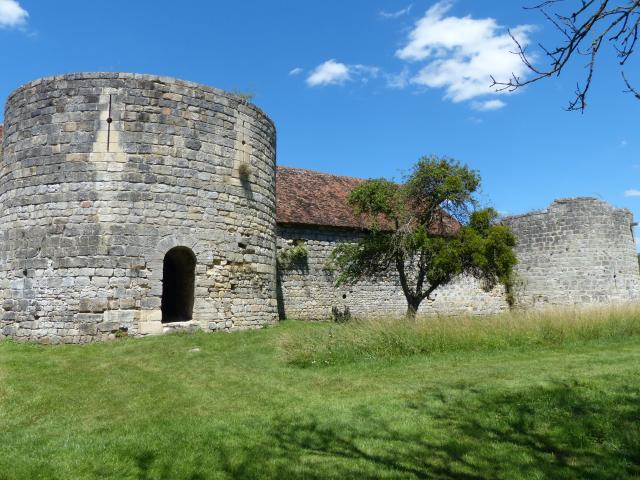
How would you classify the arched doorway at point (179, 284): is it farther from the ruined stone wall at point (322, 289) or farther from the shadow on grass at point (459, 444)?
the shadow on grass at point (459, 444)

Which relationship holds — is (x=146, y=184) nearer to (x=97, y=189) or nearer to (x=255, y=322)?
(x=97, y=189)

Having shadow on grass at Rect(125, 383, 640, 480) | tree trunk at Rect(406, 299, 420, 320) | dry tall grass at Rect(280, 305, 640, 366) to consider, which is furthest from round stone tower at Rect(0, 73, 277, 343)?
shadow on grass at Rect(125, 383, 640, 480)

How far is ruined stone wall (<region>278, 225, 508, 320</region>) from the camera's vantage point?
1764 centimetres

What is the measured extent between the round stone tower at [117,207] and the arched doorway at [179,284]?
12cm

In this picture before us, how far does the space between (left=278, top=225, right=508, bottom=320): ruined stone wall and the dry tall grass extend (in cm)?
620

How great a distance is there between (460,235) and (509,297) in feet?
32.3

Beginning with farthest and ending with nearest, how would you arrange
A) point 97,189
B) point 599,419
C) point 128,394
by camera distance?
1. point 97,189
2. point 128,394
3. point 599,419

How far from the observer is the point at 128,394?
7820 millimetres

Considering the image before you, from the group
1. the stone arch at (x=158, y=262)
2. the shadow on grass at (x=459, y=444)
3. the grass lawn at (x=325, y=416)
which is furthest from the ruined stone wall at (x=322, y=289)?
the shadow on grass at (x=459, y=444)

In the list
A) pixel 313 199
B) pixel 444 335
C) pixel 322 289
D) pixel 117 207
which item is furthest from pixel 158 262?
pixel 313 199

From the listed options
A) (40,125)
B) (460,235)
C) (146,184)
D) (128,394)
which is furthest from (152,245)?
(460,235)

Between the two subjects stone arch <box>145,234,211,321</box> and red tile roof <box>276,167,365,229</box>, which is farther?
red tile roof <box>276,167,365,229</box>

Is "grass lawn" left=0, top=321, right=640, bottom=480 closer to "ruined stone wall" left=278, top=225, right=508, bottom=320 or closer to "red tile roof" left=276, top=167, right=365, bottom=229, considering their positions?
"ruined stone wall" left=278, top=225, right=508, bottom=320

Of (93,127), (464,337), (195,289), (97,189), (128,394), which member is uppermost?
(93,127)
